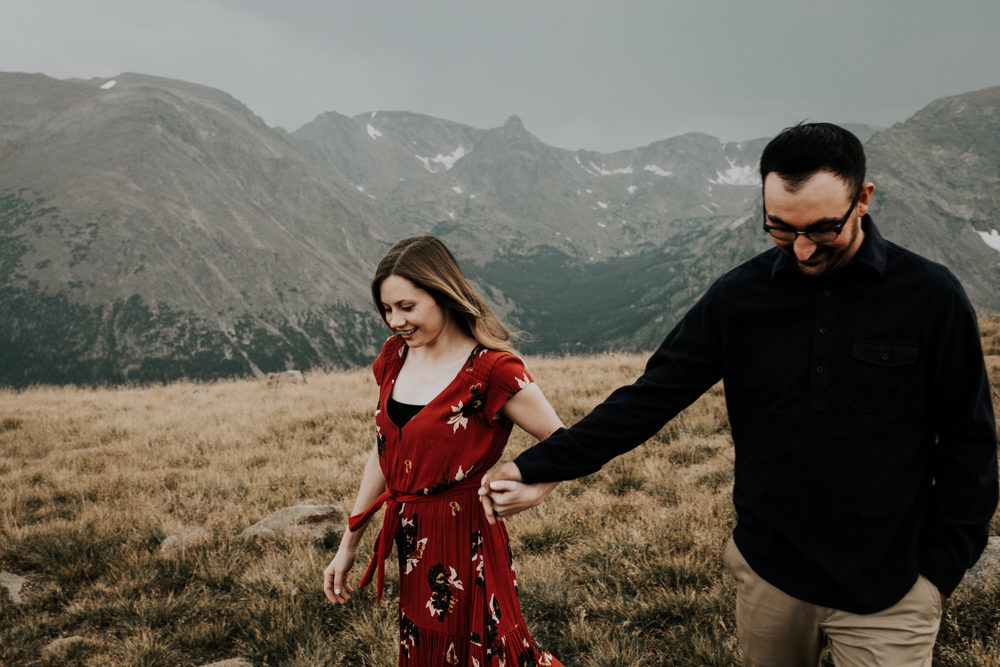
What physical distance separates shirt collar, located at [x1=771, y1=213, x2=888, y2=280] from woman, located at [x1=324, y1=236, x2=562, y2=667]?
3.27 feet

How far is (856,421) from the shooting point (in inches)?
65.7

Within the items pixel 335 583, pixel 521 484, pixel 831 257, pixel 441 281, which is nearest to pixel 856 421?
pixel 831 257

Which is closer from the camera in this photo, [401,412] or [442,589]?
[442,589]

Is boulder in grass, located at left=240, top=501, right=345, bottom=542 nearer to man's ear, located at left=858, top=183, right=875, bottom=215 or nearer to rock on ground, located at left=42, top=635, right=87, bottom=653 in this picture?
rock on ground, located at left=42, top=635, right=87, bottom=653

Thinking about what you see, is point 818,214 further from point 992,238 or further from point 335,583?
point 992,238

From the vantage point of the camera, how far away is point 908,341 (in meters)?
1.66

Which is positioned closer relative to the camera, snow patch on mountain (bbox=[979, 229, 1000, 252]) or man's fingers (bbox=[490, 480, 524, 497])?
man's fingers (bbox=[490, 480, 524, 497])

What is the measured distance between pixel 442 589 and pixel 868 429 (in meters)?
1.58

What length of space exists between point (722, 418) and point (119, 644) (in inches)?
259

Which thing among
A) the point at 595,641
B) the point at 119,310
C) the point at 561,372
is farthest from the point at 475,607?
the point at 119,310

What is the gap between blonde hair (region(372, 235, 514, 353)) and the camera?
2258 mm

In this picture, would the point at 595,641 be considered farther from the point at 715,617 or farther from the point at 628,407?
the point at 628,407

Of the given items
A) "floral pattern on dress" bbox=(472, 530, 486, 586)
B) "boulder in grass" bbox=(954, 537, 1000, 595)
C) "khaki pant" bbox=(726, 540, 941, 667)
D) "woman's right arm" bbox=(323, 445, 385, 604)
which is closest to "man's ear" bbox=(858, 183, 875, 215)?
"khaki pant" bbox=(726, 540, 941, 667)

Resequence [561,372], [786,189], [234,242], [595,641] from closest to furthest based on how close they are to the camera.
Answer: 1. [786,189]
2. [595,641]
3. [561,372]
4. [234,242]
